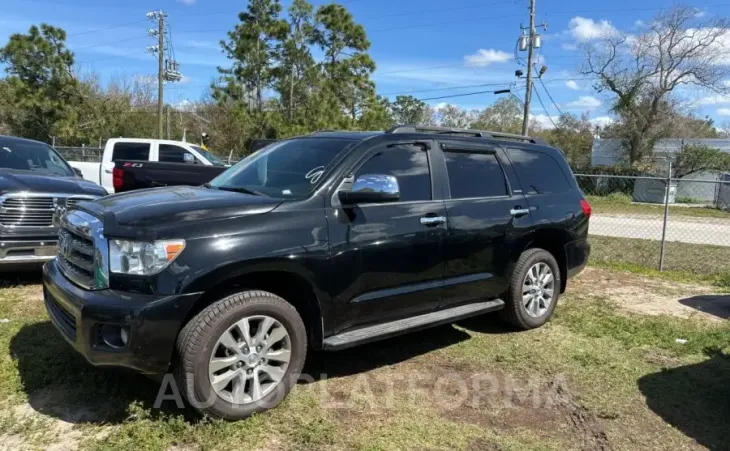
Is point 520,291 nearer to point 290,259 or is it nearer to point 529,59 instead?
point 290,259

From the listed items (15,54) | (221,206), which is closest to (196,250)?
(221,206)

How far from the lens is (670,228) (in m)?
16.1

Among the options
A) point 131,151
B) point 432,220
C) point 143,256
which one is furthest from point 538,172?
point 131,151

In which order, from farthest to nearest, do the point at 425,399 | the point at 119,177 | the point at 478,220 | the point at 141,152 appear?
1. the point at 141,152
2. the point at 119,177
3. the point at 478,220
4. the point at 425,399

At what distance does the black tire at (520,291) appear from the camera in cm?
528

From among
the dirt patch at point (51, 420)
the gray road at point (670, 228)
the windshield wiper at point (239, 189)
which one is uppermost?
the windshield wiper at point (239, 189)

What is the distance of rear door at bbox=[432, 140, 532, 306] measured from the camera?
15.2ft

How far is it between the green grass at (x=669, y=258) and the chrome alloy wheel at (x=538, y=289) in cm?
373

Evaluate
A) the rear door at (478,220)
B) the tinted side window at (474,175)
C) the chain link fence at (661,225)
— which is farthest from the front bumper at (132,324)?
the chain link fence at (661,225)

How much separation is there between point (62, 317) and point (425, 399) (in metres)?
2.51

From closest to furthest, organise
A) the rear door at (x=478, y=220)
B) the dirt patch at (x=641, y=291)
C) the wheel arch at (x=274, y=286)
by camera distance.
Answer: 1. the wheel arch at (x=274, y=286)
2. the rear door at (x=478, y=220)
3. the dirt patch at (x=641, y=291)

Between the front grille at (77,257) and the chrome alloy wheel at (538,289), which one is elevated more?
the front grille at (77,257)

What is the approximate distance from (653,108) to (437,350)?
36423mm

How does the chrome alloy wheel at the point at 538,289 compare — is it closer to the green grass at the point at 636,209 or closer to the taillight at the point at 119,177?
the taillight at the point at 119,177
